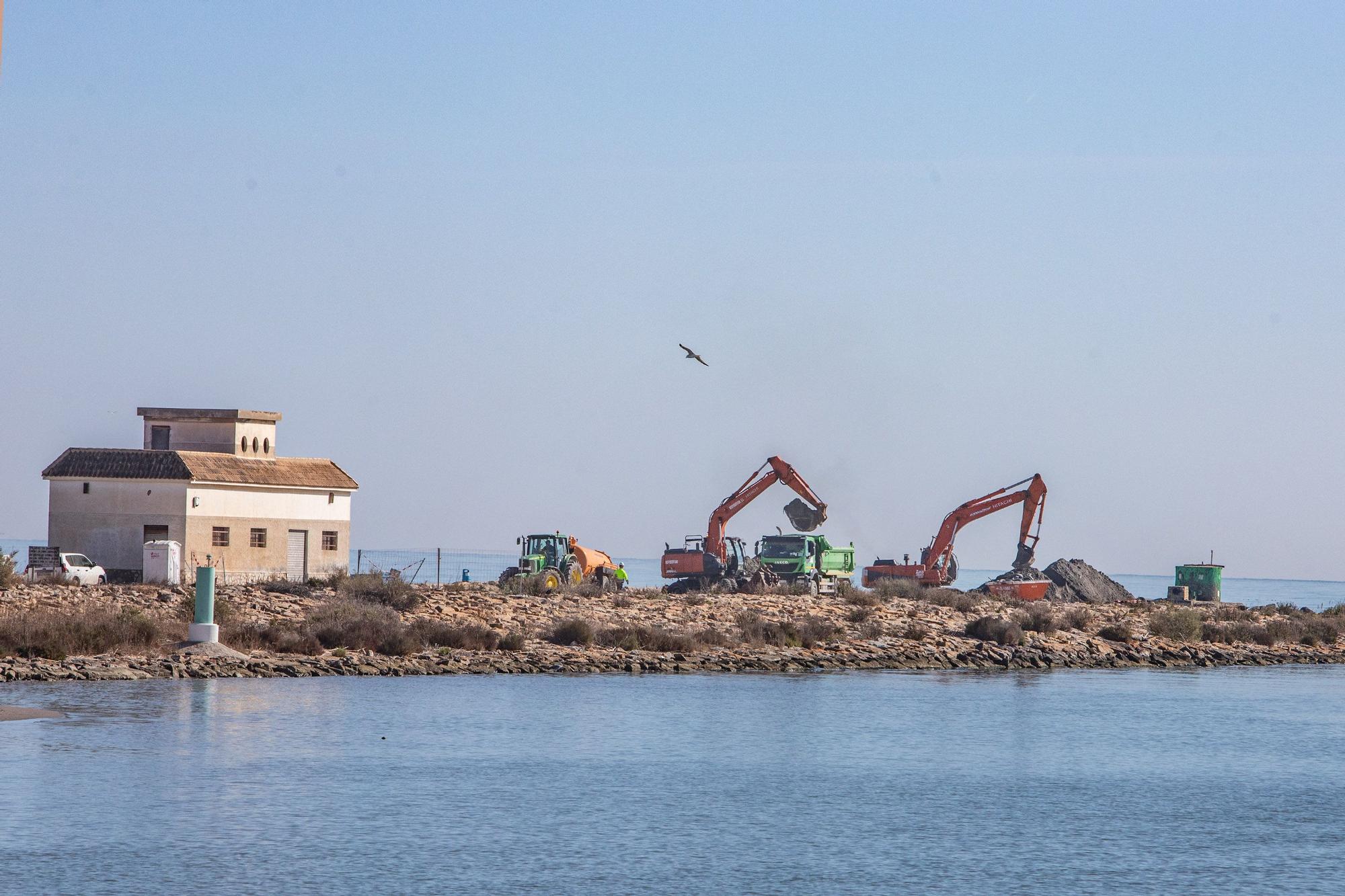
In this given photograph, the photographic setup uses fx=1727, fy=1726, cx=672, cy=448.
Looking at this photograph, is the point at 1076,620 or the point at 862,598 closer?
the point at 1076,620

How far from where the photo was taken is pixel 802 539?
60.6 m

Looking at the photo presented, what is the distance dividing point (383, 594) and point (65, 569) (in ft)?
28.3

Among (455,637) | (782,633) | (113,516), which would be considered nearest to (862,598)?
(782,633)

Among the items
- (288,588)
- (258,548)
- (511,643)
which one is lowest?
(511,643)

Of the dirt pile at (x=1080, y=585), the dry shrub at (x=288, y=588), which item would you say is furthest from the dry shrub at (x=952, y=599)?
the dry shrub at (x=288, y=588)

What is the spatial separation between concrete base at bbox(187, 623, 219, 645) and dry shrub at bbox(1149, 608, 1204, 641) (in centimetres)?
2876

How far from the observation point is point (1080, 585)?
2665 inches

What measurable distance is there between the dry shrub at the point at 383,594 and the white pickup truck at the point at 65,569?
6.48m

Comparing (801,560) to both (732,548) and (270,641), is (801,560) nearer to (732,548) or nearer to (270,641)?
(732,548)

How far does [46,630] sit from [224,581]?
13.0 metres

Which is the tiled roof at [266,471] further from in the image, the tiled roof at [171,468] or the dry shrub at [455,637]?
the dry shrub at [455,637]

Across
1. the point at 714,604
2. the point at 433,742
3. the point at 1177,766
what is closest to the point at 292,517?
the point at 714,604

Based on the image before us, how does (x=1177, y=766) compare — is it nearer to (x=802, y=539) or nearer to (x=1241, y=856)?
(x=1241, y=856)

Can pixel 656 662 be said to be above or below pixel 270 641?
below
